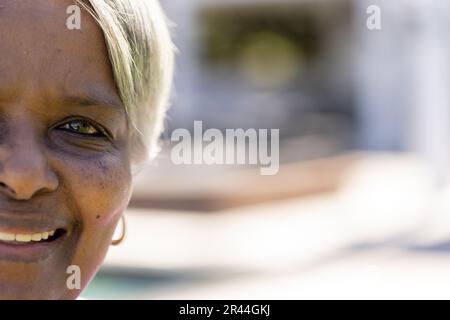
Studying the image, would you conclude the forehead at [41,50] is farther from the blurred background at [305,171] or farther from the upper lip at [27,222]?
the blurred background at [305,171]

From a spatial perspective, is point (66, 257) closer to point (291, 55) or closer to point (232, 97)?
point (232, 97)

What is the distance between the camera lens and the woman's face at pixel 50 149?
132cm

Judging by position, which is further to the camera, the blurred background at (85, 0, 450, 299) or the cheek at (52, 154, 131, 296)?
the blurred background at (85, 0, 450, 299)

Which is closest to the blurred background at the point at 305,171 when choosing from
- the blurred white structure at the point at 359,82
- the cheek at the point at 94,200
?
Result: the blurred white structure at the point at 359,82

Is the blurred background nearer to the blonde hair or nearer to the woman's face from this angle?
the blonde hair

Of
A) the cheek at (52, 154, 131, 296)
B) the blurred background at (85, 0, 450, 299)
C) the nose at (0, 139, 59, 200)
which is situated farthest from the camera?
the blurred background at (85, 0, 450, 299)

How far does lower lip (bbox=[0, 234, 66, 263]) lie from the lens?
53.3 inches

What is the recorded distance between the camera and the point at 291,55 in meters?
18.5

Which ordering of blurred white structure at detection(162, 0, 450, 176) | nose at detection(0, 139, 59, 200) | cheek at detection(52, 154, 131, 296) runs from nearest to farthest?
nose at detection(0, 139, 59, 200), cheek at detection(52, 154, 131, 296), blurred white structure at detection(162, 0, 450, 176)

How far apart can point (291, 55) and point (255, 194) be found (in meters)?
10.5

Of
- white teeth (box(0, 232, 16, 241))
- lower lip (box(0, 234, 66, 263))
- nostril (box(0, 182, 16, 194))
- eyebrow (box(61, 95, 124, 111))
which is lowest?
lower lip (box(0, 234, 66, 263))

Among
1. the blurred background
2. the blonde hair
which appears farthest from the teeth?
the blurred background

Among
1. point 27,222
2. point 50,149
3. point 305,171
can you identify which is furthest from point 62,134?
point 305,171

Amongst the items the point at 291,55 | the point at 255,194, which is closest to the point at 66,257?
the point at 255,194
